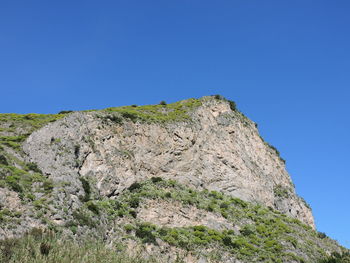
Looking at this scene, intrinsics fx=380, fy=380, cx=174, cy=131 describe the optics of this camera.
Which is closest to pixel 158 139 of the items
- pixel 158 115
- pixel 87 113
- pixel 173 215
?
pixel 158 115

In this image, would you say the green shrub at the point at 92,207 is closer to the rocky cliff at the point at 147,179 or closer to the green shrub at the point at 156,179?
the rocky cliff at the point at 147,179

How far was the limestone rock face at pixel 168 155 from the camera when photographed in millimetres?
40438

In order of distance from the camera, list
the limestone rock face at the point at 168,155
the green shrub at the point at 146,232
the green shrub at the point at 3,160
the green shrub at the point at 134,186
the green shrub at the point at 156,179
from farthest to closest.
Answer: the green shrub at the point at 156,179
the green shrub at the point at 134,186
the limestone rock face at the point at 168,155
the green shrub at the point at 3,160
the green shrub at the point at 146,232

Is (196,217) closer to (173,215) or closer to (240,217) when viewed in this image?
(173,215)

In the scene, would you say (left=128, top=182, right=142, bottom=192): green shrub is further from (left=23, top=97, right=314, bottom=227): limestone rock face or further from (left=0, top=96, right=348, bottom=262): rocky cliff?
(left=0, top=96, right=348, bottom=262): rocky cliff

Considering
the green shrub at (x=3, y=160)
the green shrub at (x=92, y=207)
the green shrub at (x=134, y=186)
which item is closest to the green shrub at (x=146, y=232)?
the green shrub at (x=92, y=207)

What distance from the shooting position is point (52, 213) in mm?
29828

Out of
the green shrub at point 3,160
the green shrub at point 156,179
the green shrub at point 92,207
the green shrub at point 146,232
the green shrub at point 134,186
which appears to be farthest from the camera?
the green shrub at point 156,179

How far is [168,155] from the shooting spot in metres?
50.3

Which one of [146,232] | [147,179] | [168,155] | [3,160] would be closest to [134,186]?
[147,179]

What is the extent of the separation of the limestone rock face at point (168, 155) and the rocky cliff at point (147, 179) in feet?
0.48

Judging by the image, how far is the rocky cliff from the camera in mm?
32406

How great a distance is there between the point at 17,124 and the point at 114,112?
12.5 meters

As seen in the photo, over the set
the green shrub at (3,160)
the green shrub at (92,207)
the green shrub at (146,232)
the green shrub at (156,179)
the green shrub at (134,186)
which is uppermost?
the green shrub at (156,179)
